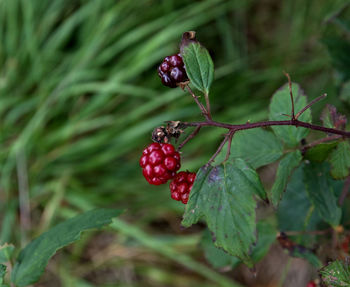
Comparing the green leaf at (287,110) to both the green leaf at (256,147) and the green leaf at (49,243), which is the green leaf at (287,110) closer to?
the green leaf at (256,147)

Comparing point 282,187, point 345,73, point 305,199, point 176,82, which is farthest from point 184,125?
point 345,73

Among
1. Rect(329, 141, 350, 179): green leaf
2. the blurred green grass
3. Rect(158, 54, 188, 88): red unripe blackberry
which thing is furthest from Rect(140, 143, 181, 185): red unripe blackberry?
the blurred green grass

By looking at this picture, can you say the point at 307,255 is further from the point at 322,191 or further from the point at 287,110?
the point at 287,110

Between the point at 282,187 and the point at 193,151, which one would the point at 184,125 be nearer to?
the point at 282,187

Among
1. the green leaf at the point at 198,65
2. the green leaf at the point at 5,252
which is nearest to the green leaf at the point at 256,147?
the green leaf at the point at 198,65

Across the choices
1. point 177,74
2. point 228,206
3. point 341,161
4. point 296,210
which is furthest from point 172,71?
point 296,210
